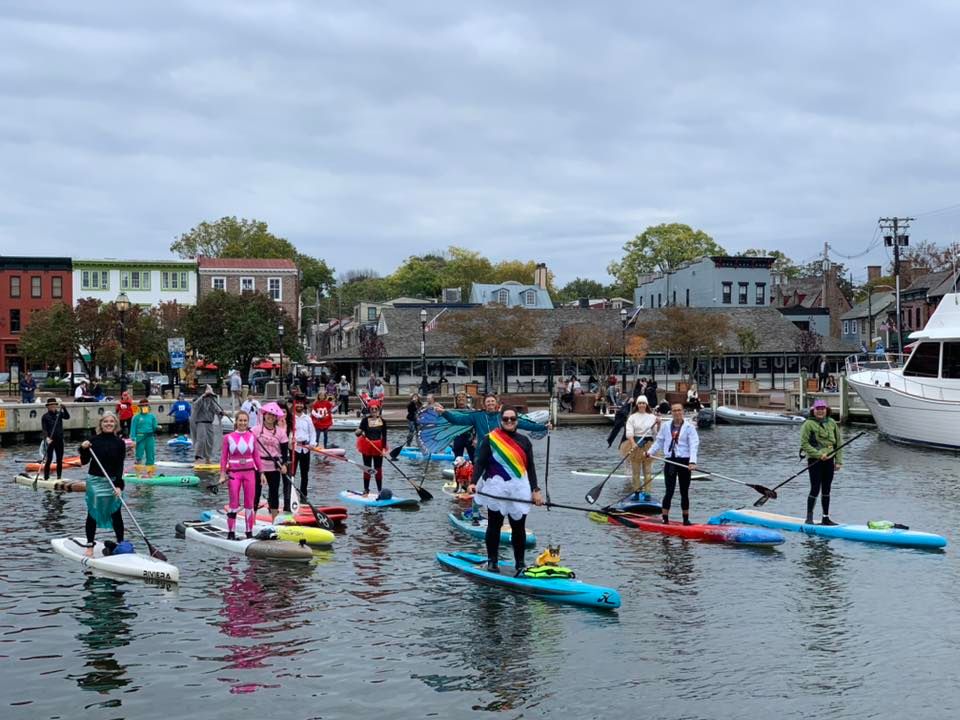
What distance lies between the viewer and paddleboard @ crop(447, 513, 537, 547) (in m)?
15.8

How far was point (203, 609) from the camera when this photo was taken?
39.3ft

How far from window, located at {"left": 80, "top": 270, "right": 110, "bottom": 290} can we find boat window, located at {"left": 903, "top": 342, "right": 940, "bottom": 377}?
64.2 m

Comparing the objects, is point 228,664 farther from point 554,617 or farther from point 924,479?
point 924,479

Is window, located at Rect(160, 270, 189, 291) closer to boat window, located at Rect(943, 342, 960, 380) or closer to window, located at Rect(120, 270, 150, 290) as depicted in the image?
window, located at Rect(120, 270, 150, 290)

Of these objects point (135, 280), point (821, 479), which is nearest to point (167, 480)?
point (821, 479)

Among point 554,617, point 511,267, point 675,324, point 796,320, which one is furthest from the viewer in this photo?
point 511,267

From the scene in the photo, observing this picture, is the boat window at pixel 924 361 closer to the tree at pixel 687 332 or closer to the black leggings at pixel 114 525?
the tree at pixel 687 332

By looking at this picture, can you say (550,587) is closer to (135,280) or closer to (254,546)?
(254,546)

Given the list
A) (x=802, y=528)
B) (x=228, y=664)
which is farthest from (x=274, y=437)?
(x=802, y=528)

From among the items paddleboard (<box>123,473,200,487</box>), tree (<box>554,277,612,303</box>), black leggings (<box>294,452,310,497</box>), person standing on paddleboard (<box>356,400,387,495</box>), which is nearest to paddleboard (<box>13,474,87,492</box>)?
paddleboard (<box>123,473,200,487</box>)

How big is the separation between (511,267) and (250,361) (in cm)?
5863

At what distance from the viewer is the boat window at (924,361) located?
3584cm

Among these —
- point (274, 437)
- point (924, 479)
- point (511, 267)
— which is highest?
point (511, 267)

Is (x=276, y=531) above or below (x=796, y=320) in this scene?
below
